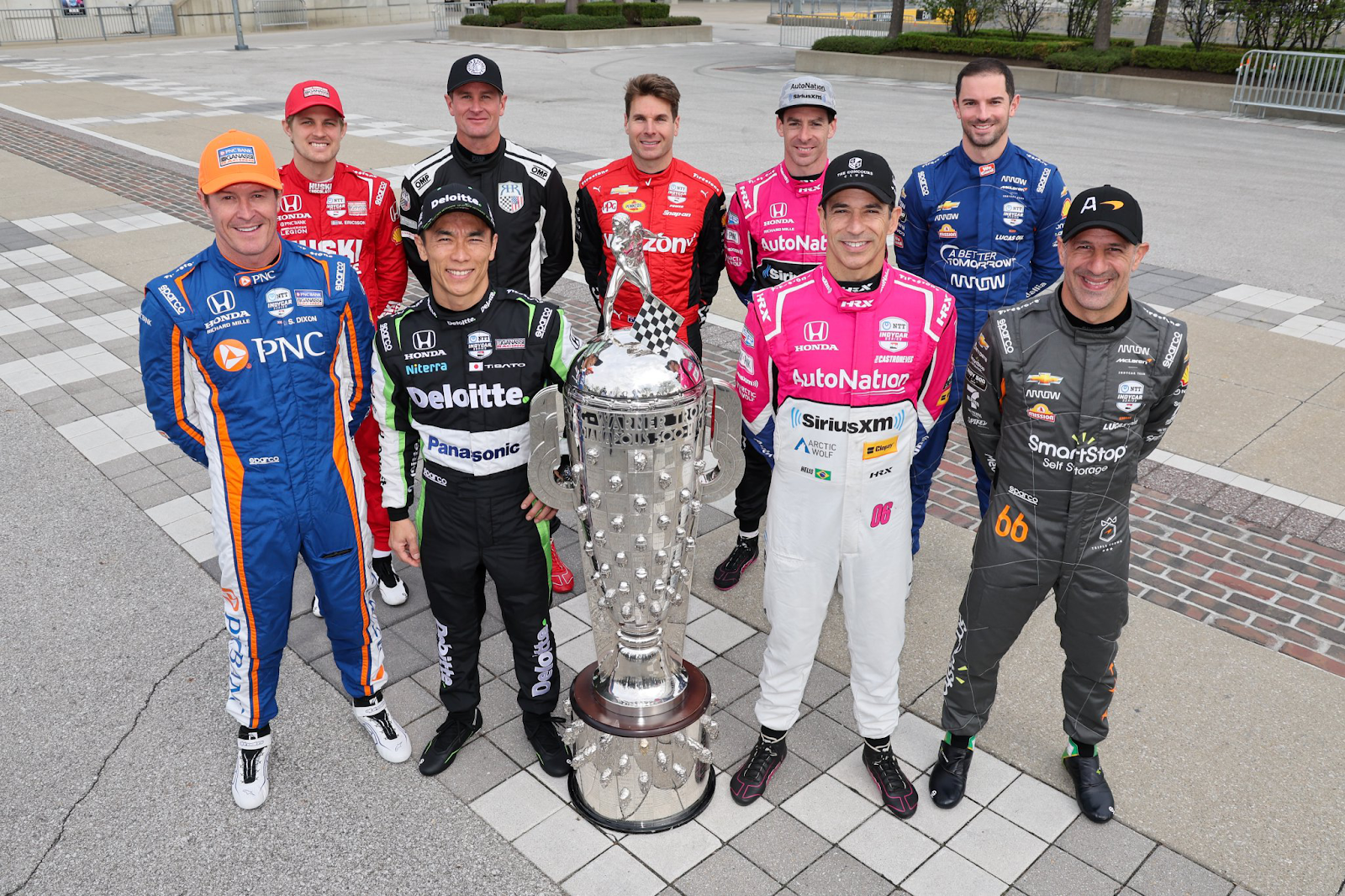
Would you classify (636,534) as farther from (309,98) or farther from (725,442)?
(309,98)

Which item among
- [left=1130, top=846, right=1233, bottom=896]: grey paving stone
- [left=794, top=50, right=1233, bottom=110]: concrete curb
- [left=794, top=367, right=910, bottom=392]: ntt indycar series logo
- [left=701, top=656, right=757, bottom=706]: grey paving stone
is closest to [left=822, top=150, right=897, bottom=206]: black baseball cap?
[left=794, top=367, right=910, bottom=392]: ntt indycar series logo

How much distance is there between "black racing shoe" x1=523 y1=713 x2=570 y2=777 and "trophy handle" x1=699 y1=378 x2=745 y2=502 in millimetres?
1227

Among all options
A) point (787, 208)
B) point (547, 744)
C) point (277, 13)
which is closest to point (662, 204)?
point (787, 208)

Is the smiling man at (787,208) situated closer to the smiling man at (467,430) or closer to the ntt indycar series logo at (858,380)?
the ntt indycar series logo at (858,380)

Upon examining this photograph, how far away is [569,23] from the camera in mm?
33469

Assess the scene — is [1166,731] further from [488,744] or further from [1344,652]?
[488,744]

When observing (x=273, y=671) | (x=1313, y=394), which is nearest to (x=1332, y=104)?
(x=1313, y=394)

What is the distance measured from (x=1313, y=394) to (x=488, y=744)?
6.51m

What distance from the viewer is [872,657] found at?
12.0 ft

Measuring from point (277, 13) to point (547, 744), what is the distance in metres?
48.2

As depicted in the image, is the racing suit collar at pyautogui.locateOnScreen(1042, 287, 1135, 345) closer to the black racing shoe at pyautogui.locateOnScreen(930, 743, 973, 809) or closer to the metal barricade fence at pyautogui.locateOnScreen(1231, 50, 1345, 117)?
the black racing shoe at pyautogui.locateOnScreen(930, 743, 973, 809)

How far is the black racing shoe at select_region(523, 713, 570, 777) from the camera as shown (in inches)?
155

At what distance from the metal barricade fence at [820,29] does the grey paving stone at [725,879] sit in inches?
1336

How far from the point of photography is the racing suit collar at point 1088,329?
3.33 metres
